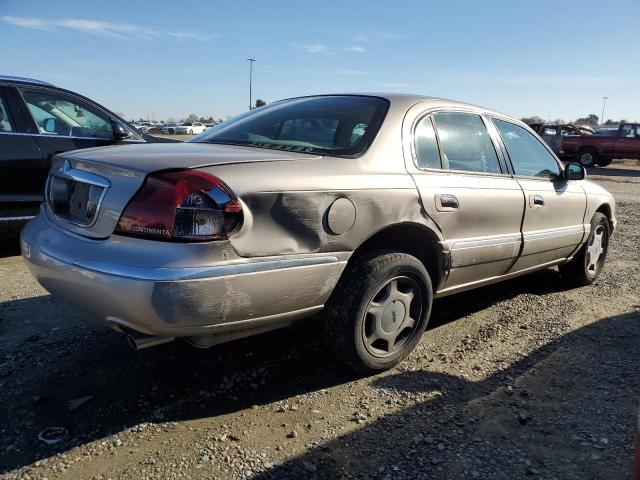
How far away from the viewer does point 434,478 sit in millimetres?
2205

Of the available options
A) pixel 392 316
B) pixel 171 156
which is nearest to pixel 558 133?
pixel 392 316

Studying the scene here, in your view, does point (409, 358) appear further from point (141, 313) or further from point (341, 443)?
point (141, 313)

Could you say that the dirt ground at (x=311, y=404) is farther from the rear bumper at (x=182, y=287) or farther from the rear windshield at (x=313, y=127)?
the rear windshield at (x=313, y=127)

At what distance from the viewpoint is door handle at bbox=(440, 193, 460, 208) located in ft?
10.4

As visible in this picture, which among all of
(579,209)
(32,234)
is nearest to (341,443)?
(32,234)

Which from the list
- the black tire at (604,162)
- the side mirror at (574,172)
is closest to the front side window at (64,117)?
the side mirror at (574,172)

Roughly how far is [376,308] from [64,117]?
414cm

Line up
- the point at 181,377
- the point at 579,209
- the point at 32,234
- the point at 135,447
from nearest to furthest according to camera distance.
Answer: the point at 135,447, the point at 32,234, the point at 181,377, the point at 579,209

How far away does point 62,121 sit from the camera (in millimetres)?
5391

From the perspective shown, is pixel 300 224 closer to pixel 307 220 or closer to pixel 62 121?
pixel 307 220

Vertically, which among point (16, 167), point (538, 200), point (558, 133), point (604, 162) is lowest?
point (16, 167)

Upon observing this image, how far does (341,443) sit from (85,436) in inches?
45.5

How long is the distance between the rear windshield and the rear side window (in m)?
0.26

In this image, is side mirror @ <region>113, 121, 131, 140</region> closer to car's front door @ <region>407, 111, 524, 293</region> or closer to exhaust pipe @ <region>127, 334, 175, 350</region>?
car's front door @ <region>407, 111, 524, 293</region>
